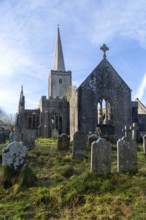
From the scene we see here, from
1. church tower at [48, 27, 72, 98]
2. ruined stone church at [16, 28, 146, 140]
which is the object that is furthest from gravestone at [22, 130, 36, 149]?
church tower at [48, 27, 72, 98]

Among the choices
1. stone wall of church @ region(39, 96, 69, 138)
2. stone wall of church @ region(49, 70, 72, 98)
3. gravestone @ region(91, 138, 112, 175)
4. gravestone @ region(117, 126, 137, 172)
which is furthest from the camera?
stone wall of church @ region(49, 70, 72, 98)

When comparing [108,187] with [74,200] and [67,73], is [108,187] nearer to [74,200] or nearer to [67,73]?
[74,200]

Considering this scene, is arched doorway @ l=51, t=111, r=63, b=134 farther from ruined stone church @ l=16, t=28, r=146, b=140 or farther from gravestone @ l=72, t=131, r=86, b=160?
gravestone @ l=72, t=131, r=86, b=160

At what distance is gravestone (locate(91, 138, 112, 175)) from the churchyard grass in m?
0.27

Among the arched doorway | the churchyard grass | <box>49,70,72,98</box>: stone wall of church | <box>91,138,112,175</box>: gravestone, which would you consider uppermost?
<box>49,70,72,98</box>: stone wall of church

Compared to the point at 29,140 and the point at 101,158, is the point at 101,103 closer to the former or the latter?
the point at 29,140

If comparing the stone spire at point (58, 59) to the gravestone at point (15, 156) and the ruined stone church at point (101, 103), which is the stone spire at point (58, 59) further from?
the gravestone at point (15, 156)

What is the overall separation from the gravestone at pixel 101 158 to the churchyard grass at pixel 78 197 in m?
0.27

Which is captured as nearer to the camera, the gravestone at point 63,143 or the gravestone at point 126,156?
the gravestone at point 126,156

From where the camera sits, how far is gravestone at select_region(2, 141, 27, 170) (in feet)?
32.0

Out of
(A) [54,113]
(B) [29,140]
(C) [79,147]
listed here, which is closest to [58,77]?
(A) [54,113]

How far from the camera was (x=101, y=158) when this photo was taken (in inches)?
364

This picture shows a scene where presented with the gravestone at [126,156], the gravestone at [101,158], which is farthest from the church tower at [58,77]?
the gravestone at [101,158]

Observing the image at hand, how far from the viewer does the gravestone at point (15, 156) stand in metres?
9.76
